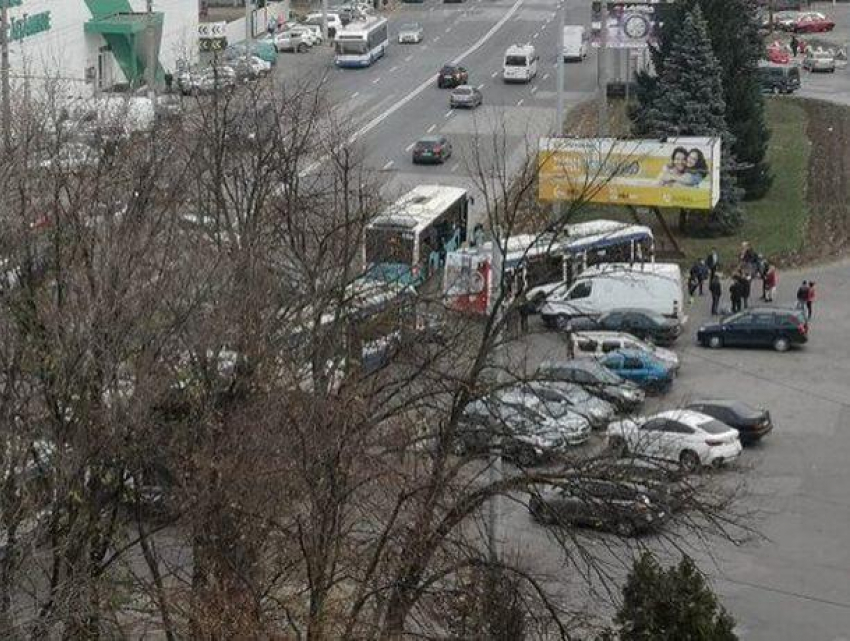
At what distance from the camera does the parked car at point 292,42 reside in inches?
2835

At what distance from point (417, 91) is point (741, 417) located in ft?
113

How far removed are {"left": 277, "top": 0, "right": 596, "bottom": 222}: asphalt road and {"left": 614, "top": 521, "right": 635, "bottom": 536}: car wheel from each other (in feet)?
74.3

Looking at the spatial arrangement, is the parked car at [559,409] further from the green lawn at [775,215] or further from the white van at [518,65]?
the white van at [518,65]

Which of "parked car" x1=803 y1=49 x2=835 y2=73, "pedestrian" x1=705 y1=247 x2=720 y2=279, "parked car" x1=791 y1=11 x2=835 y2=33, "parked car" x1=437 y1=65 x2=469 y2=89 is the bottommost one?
"parked car" x1=791 y1=11 x2=835 y2=33

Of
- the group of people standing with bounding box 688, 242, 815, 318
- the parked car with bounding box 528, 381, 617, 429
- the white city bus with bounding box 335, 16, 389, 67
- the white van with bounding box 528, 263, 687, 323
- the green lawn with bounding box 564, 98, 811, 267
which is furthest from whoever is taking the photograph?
the white city bus with bounding box 335, 16, 389, 67

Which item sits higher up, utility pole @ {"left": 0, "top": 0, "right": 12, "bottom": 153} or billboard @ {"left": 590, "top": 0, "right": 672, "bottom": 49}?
utility pole @ {"left": 0, "top": 0, "right": 12, "bottom": 153}

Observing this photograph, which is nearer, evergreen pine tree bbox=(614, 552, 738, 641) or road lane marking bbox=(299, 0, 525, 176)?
evergreen pine tree bbox=(614, 552, 738, 641)

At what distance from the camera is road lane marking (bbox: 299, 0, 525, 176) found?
42531 mm

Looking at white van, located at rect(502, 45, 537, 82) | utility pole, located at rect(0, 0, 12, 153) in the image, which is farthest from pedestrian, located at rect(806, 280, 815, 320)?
white van, located at rect(502, 45, 537, 82)

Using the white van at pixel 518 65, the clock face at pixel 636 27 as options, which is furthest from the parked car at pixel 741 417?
the white van at pixel 518 65

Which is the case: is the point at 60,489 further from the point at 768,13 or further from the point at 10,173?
the point at 768,13

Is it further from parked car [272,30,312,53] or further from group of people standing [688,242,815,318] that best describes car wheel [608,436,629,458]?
parked car [272,30,312,53]

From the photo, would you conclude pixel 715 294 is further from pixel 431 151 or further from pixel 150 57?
pixel 150 57

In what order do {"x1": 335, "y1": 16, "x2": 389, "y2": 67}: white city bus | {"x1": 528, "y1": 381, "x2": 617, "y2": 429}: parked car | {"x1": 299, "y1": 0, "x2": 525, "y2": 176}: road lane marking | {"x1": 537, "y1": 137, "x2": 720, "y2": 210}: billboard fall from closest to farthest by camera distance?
1. {"x1": 528, "y1": 381, "x2": 617, "y2": 429}: parked car
2. {"x1": 299, "y1": 0, "x2": 525, "y2": 176}: road lane marking
3. {"x1": 537, "y1": 137, "x2": 720, "y2": 210}: billboard
4. {"x1": 335, "y1": 16, "x2": 389, "y2": 67}: white city bus
